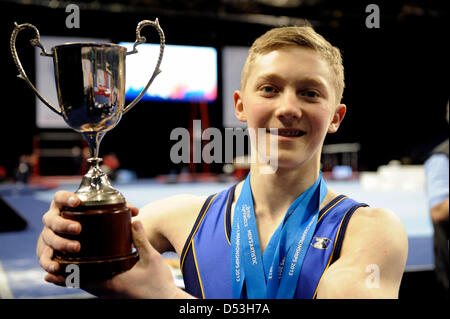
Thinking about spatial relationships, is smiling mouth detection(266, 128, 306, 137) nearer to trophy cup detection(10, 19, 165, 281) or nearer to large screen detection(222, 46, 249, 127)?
trophy cup detection(10, 19, 165, 281)

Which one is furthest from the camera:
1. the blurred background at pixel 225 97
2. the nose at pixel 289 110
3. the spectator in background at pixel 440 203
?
the blurred background at pixel 225 97

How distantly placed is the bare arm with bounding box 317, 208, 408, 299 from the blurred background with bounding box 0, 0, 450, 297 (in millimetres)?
5105

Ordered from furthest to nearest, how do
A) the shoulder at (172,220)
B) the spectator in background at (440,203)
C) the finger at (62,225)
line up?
the spectator in background at (440,203)
the shoulder at (172,220)
the finger at (62,225)

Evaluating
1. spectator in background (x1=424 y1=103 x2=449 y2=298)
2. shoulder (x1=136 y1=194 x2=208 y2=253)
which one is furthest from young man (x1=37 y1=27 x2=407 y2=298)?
spectator in background (x1=424 y1=103 x2=449 y2=298)

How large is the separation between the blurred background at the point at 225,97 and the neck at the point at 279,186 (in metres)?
5.11

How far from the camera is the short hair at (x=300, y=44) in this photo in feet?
3.82

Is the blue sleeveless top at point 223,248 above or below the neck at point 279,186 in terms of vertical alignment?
below

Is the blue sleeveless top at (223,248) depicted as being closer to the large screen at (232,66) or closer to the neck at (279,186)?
the neck at (279,186)

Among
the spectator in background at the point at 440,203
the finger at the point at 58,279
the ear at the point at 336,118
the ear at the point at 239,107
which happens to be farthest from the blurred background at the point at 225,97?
the finger at the point at 58,279

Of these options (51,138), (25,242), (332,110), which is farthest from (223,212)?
(51,138)

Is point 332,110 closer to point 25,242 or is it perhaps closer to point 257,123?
point 257,123

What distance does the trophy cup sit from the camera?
975 millimetres

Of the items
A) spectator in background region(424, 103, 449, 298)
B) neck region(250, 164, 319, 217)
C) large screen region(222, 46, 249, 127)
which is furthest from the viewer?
large screen region(222, 46, 249, 127)

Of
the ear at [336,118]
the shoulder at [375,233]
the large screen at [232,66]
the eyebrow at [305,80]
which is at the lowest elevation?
the shoulder at [375,233]
